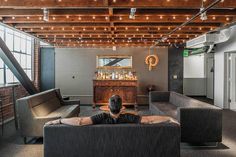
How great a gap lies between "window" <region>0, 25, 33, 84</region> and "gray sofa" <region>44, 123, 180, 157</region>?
14.7ft

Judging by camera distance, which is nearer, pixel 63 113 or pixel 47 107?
pixel 63 113

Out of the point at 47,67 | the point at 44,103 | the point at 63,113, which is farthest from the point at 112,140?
the point at 47,67

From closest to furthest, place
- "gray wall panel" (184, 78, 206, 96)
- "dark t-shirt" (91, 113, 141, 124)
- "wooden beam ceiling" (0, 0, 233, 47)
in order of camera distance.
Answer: "dark t-shirt" (91, 113, 141, 124) → "wooden beam ceiling" (0, 0, 233, 47) → "gray wall panel" (184, 78, 206, 96)

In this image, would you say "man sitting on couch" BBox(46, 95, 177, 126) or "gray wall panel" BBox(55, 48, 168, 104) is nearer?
"man sitting on couch" BBox(46, 95, 177, 126)

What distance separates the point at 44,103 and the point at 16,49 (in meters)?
2.83

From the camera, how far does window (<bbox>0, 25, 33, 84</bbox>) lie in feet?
21.4

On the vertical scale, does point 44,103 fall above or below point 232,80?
below

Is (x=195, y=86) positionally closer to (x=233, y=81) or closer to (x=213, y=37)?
(x=233, y=81)

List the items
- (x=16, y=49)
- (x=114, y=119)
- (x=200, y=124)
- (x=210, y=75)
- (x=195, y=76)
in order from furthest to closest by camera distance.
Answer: (x=195, y=76) → (x=210, y=75) → (x=16, y=49) → (x=200, y=124) → (x=114, y=119)

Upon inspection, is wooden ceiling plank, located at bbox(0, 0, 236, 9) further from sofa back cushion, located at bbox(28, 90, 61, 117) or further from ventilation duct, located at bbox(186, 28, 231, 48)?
ventilation duct, located at bbox(186, 28, 231, 48)

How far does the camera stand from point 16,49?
7.30 metres

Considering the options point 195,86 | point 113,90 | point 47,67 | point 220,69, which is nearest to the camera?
point 220,69

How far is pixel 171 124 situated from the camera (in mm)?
2904

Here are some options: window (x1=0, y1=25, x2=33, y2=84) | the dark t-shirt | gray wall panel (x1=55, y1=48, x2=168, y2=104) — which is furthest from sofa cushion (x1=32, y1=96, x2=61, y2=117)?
gray wall panel (x1=55, y1=48, x2=168, y2=104)
